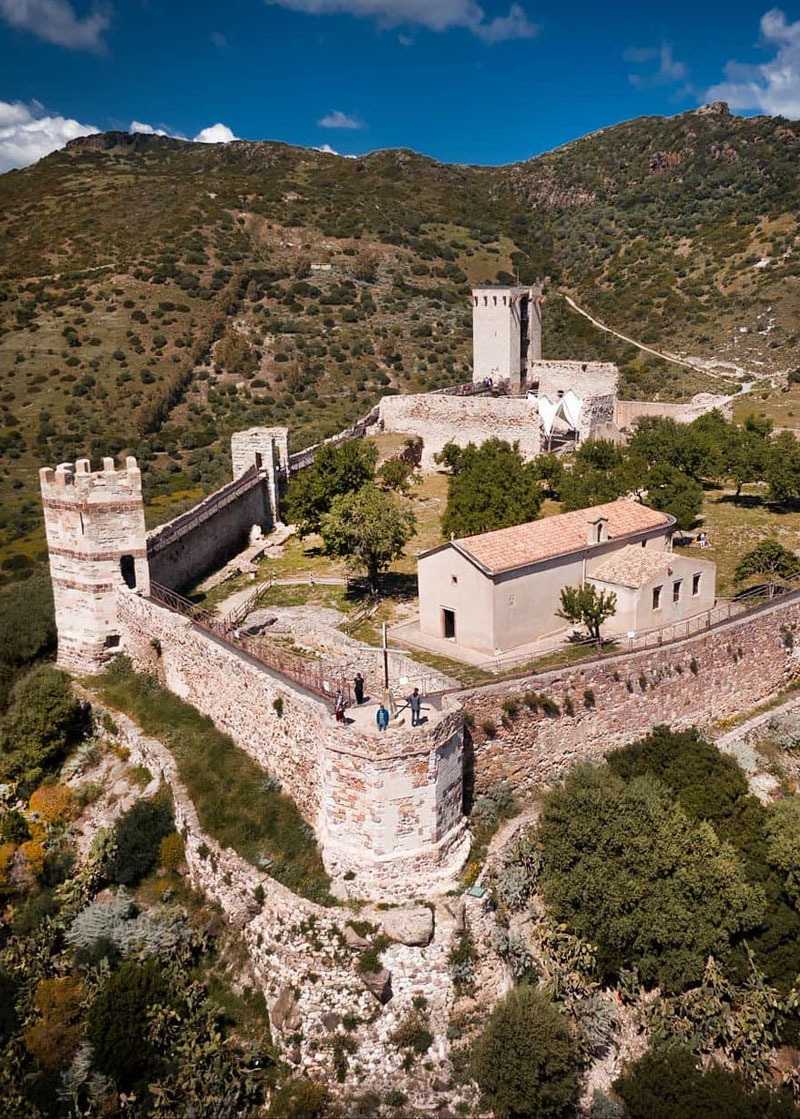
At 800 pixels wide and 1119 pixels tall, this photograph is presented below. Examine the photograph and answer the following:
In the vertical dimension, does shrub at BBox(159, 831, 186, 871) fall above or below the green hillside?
below

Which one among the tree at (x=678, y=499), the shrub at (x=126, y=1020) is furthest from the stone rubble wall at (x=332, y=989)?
the tree at (x=678, y=499)

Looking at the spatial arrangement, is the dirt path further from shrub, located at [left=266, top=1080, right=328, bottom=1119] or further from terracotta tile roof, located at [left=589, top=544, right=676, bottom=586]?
shrub, located at [left=266, top=1080, right=328, bottom=1119]

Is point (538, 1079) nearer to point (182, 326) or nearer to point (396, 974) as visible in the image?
point (396, 974)

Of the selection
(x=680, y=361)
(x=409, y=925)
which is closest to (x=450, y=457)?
(x=409, y=925)

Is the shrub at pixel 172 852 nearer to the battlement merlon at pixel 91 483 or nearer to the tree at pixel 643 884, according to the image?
the tree at pixel 643 884

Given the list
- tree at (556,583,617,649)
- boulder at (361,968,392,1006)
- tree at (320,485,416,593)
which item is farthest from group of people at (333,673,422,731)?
tree at (320,485,416,593)
